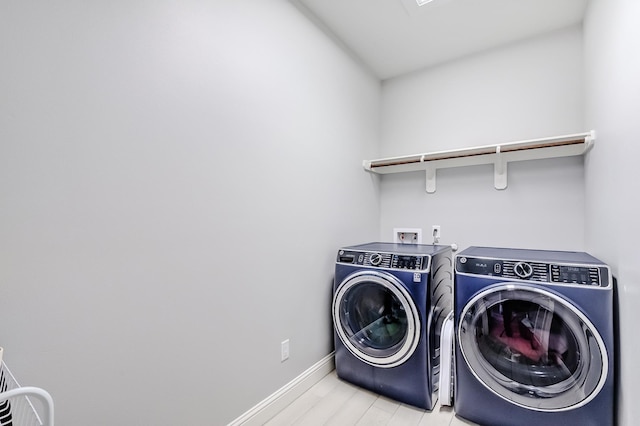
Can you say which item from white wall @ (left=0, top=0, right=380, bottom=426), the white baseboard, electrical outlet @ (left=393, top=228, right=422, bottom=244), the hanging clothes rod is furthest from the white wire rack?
electrical outlet @ (left=393, top=228, right=422, bottom=244)

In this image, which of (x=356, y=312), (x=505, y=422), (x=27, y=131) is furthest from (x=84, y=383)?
(x=505, y=422)

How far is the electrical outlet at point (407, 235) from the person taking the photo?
101 inches

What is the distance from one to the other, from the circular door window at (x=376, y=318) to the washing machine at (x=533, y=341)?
0.27 meters

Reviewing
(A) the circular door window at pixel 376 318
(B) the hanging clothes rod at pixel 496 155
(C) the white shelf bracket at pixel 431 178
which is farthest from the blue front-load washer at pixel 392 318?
(B) the hanging clothes rod at pixel 496 155

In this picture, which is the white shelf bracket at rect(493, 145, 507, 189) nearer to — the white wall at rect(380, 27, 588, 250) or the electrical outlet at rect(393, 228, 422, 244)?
the white wall at rect(380, 27, 588, 250)

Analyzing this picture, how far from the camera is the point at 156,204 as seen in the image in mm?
1146

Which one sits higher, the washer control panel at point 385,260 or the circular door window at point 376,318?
the washer control panel at point 385,260

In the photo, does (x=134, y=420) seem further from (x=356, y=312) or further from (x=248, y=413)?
(x=356, y=312)

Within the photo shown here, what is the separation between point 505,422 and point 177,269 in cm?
177

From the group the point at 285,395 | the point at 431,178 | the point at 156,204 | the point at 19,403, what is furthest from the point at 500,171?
the point at 19,403

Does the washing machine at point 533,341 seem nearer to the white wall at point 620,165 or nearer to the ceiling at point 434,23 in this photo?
the white wall at point 620,165

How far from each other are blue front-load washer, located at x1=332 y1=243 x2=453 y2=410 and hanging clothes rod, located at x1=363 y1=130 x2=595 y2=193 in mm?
718

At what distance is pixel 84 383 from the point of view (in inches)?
37.7

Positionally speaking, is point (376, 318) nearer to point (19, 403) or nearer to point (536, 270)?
point (536, 270)
